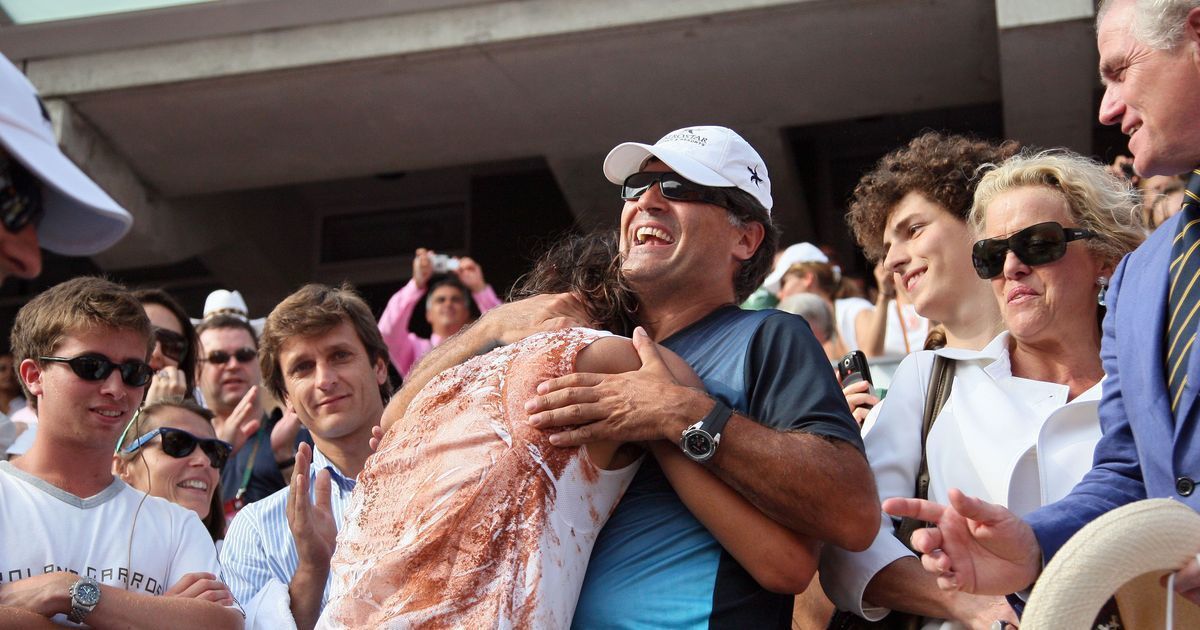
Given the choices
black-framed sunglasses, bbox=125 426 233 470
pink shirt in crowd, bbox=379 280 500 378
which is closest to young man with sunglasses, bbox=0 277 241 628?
black-framed sunglasses, bbox=125 426 233 470

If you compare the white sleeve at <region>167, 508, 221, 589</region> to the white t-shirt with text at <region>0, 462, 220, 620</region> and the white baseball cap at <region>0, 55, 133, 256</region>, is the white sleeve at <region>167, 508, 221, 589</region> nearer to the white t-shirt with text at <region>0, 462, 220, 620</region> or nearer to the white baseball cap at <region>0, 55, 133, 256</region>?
the white t-shirt with text at <region>0, 462, 220, 620</region>

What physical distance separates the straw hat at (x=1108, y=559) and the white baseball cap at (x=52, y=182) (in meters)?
1.61

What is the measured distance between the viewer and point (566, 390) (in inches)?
103

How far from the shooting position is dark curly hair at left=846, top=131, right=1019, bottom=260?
12.7 feet

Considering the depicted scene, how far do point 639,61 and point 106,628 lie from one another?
20.6 ft

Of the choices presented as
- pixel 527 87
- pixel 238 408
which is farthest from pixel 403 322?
pixel 527 87

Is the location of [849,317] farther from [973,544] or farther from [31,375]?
[973,544]

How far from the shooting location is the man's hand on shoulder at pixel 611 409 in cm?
259

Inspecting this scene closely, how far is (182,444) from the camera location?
4566 millimetres

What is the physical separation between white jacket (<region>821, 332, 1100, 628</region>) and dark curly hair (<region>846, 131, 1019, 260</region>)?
76 centimetres

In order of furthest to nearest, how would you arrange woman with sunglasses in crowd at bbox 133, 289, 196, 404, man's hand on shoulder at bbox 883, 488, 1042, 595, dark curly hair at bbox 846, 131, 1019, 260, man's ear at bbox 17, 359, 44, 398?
1. woman with sunglasses in crowd at bbox 133, 289, 196, 404
2. man's ear at bbox 17, 359, 44, 398
3. dark curly hair at bbox 846, 131, 1019, 260
4. man's hand on shoulder at bbox 883, 488, 1042, 595

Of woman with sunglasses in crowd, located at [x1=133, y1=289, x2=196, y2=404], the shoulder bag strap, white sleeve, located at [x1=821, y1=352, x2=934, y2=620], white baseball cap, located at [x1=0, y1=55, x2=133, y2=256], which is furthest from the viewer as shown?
woman with sunglasses in crowd, located at [x1=133, y1=289, x2=196, y2=404]

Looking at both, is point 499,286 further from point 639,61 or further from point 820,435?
point 820,435

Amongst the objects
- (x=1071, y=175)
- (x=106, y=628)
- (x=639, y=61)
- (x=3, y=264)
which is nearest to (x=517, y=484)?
(x=3, y=264)
